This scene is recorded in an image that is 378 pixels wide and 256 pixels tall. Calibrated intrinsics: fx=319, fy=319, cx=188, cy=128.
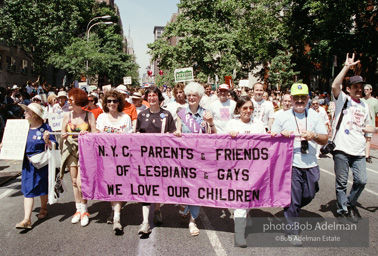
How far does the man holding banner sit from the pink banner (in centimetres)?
11

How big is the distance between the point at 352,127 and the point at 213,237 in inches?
105

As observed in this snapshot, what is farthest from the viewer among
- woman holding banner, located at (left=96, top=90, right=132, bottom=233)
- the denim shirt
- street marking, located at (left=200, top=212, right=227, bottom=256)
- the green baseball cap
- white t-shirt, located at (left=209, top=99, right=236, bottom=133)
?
white t-shirt, located at (left=209, top=99, right=236, bottom=133)

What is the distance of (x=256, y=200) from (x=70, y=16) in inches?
1131

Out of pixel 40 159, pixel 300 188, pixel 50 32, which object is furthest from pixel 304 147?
pixel 50 32

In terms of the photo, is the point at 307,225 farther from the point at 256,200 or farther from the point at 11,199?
the point at 11,199

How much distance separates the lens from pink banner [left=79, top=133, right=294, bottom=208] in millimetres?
4301

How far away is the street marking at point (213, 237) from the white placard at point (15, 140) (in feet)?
9.57

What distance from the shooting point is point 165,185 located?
4543 millimetres

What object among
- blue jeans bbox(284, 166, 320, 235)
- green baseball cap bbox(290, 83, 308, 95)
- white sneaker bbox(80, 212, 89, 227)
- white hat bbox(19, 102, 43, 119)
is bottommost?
white sneaker bbox(80, 212, 89, 227)

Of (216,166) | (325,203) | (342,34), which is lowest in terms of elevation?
(325,203)

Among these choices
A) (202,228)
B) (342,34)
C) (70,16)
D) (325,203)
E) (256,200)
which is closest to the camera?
(256,200)

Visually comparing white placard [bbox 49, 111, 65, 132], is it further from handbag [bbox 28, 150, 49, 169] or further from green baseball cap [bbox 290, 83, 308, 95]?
green baseball cap [bbox 290, 83, 308, 95]

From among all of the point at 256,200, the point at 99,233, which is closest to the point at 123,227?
the point at 99,233

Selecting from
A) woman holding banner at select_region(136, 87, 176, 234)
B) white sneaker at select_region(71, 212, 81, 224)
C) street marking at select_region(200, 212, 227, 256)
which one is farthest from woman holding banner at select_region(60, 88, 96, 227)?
street marking at select_region(200, 212, 227, 256)
